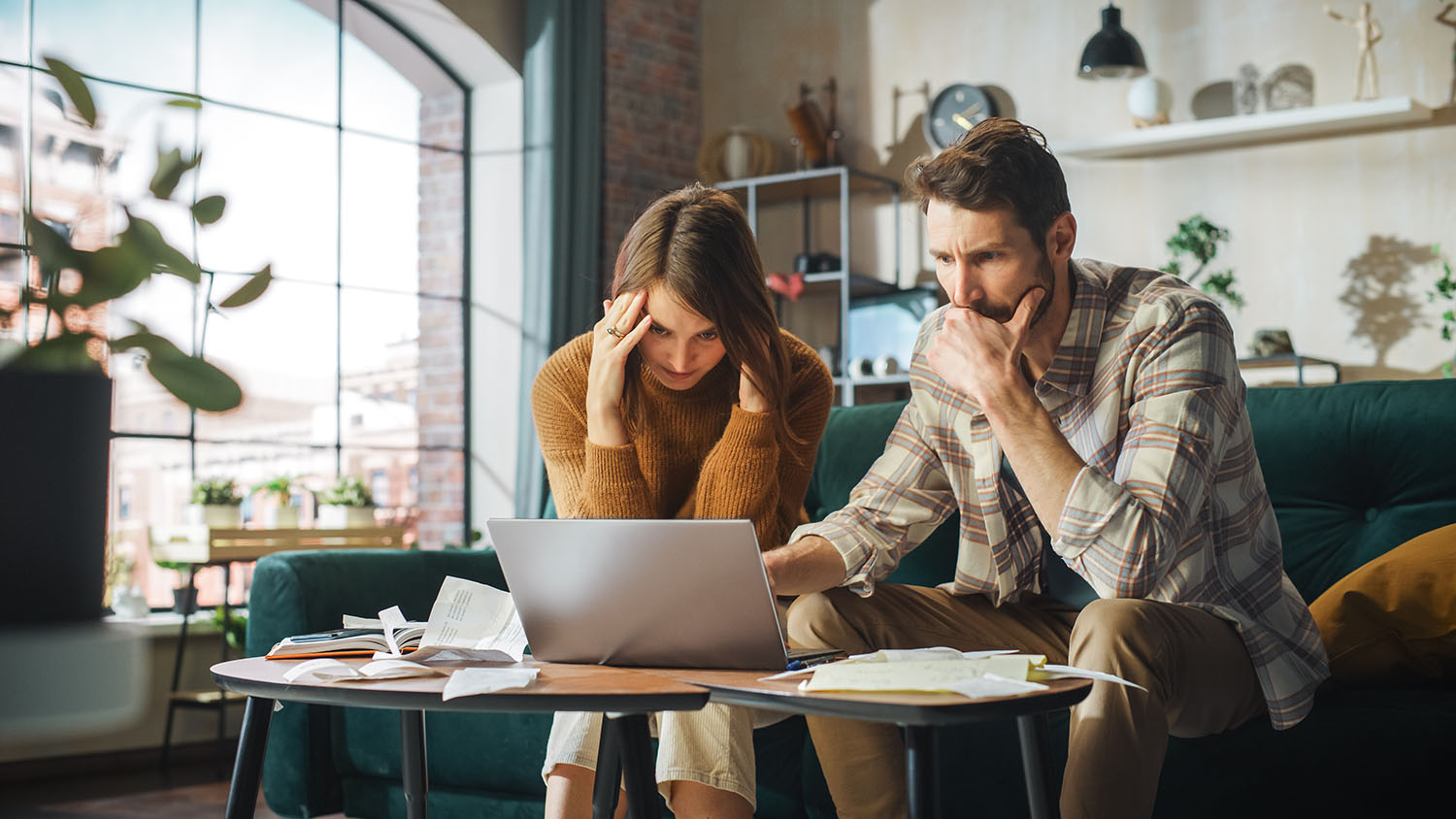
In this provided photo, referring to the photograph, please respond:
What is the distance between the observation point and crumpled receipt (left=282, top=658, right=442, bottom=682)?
1.30m

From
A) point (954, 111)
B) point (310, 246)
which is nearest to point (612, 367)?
point (310, 246)

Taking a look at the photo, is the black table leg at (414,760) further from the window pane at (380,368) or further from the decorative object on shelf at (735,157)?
the decorative object on shelf at (735,157)

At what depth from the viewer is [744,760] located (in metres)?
1.58

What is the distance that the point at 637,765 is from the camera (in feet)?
4.09

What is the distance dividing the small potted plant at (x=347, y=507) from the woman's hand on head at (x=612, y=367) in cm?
252

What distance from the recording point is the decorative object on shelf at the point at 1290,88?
15.1ft

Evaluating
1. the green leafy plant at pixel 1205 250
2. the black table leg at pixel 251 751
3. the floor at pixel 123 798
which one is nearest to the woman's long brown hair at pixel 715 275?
the black table leg at pixel 251 751

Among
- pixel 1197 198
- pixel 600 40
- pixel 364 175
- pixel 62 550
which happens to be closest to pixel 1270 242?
pixel 1197 198

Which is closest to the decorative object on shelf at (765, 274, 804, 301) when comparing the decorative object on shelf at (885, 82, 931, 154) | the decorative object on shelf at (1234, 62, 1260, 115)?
the decorative object on shelf at (885, 82, 931, 154)

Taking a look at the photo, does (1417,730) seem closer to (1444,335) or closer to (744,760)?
(744,760)

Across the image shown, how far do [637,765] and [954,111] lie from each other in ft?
14.2

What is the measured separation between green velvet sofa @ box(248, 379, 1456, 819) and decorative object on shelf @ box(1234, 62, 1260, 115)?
107 inches

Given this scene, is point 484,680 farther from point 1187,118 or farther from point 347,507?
point 1187,118

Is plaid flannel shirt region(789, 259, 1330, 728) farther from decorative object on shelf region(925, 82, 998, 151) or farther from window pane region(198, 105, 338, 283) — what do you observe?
decorative object on shelf region(925, 82, 998, 151)
